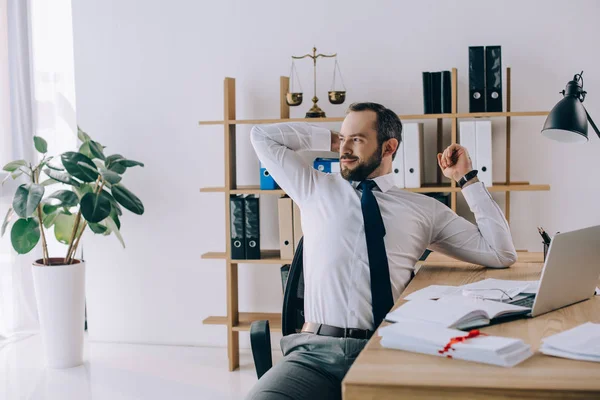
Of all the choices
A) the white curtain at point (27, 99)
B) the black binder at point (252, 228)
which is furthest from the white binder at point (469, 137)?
the white curtain at point (27, 99)

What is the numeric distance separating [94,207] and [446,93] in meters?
2.01

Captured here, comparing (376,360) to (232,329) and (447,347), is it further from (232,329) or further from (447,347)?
(232,329)

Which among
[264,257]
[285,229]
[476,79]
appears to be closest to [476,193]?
[476,79]

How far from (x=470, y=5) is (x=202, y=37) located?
5.26 ft

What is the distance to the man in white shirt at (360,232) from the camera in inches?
86.2

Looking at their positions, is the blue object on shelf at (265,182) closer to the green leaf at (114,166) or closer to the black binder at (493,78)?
the green leaf at (114,166)

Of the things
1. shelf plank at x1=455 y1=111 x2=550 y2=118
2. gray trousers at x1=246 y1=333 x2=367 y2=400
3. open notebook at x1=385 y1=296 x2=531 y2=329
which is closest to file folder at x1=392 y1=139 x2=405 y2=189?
shelf plank at x1=455 y1=111 x2=550 y2=118

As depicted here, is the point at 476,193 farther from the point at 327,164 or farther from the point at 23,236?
the point at 23,236

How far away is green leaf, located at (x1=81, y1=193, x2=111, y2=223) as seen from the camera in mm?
3789

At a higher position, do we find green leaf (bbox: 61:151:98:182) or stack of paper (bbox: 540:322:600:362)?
green leaf (bbox: 61:151:98:182)

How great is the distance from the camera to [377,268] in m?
2.23

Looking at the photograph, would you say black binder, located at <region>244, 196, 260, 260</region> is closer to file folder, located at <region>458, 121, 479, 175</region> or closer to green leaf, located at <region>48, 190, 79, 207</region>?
green leaf, located at <region>48, 190, 79, 207</region>

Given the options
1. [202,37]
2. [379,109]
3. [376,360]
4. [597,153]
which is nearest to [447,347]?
[376,360]

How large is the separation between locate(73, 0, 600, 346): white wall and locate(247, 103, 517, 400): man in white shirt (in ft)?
5.32
